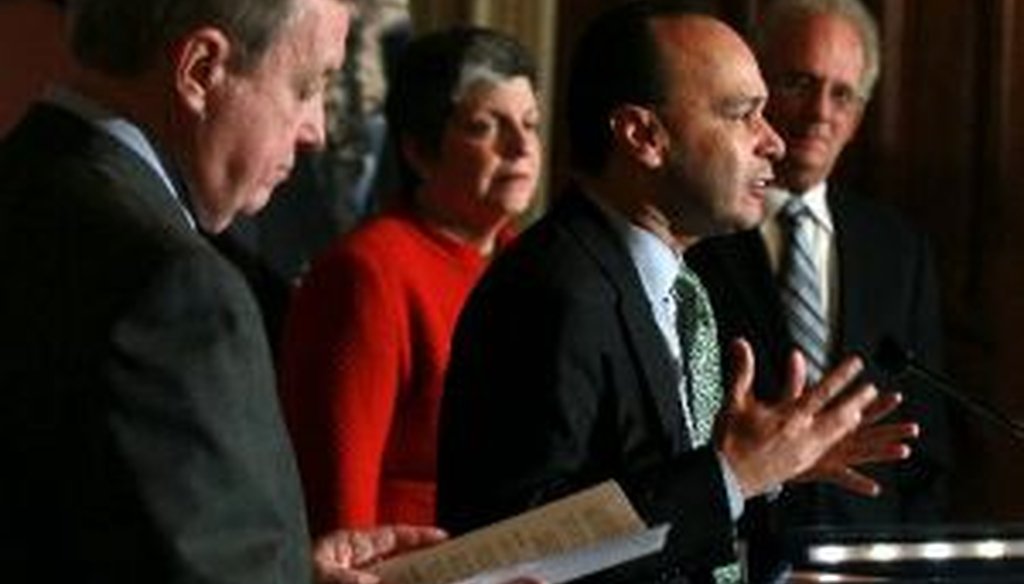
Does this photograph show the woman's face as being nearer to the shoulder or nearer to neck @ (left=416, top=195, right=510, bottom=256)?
neck @ (left=416, top=195, right=510, bottom=256)

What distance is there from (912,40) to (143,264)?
279 centimetres

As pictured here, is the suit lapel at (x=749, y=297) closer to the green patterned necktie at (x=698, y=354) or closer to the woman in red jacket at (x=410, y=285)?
the woman in red jacket at (x=410, y=285)

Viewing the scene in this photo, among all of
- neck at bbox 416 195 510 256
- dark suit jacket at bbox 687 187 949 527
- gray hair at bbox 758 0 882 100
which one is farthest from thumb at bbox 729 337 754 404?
gray hair at bbox 758 0 882 100

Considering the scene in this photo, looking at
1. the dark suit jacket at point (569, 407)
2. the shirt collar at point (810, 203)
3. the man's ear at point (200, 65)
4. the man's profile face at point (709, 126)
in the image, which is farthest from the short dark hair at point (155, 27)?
the shirt collar at point (810, 203)

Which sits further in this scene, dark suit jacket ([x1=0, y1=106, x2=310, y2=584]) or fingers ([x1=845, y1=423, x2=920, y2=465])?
fingers ([x1=845, y1=423, x2=920, y2=465])

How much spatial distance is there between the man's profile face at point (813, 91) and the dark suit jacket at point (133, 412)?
2.16 meters

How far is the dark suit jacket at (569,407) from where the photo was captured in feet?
7.41

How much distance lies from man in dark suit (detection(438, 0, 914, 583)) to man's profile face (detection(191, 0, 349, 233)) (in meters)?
0.60

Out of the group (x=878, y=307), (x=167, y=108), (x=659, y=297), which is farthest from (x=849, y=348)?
(x=167, y=108)

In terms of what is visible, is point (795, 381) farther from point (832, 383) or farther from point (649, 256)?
point (649, 256)

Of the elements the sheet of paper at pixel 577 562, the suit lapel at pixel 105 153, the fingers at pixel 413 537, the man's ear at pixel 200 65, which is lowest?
the fingers at pixel 413 537

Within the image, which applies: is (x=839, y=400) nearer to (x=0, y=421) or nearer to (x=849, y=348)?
(x=0, y=421)

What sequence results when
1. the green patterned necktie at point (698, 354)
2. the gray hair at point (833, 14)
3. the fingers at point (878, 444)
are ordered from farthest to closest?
1. the gray hair at point (833, 14)
2. the green patterned necktie at point (698, 354)
3. the fingers at point (878, 444)

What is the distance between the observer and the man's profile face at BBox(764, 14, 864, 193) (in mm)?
3672
